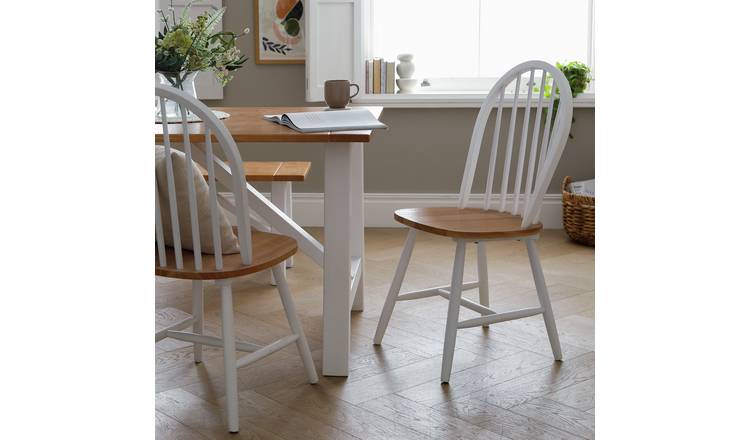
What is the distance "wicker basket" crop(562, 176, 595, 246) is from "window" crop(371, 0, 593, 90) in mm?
952

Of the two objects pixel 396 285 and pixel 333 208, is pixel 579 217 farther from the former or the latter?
pixel 333 208

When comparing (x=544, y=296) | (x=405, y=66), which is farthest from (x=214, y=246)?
(x=405, y=66)

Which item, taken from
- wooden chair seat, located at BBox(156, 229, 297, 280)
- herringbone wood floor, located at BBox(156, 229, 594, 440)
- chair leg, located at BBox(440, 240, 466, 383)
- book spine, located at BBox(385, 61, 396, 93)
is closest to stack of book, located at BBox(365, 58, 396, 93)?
book spine, located at BBox(385, 61, 396, 93)

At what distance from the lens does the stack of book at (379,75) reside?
4934mm

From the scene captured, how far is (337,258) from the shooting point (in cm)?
250

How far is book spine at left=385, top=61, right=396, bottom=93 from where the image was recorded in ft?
16.2

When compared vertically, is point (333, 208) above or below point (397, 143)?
below

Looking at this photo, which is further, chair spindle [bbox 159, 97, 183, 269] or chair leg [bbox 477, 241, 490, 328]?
chair leg [bbox 477, 241, 490, 328]

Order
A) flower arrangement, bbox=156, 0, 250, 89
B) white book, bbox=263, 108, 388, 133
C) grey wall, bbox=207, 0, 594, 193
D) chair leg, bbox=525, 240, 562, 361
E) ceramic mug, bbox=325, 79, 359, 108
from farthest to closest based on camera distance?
grey wall, bbox=207, 0, 594, 193 → ceramic mug, bbox=325, 79, 359, 108 → flower arrangement, bbox=156, 0, 250, 89 → chair leg, bbox=525, 240, 562, 361 → white book, bbox=263, 108, 388, 133

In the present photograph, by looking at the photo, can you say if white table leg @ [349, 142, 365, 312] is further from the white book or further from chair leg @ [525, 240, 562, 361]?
chair leg @ [525, 240, 562, 361]

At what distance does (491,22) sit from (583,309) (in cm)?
237

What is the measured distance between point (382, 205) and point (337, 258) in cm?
261

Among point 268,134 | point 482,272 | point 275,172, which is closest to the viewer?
point 268,134
